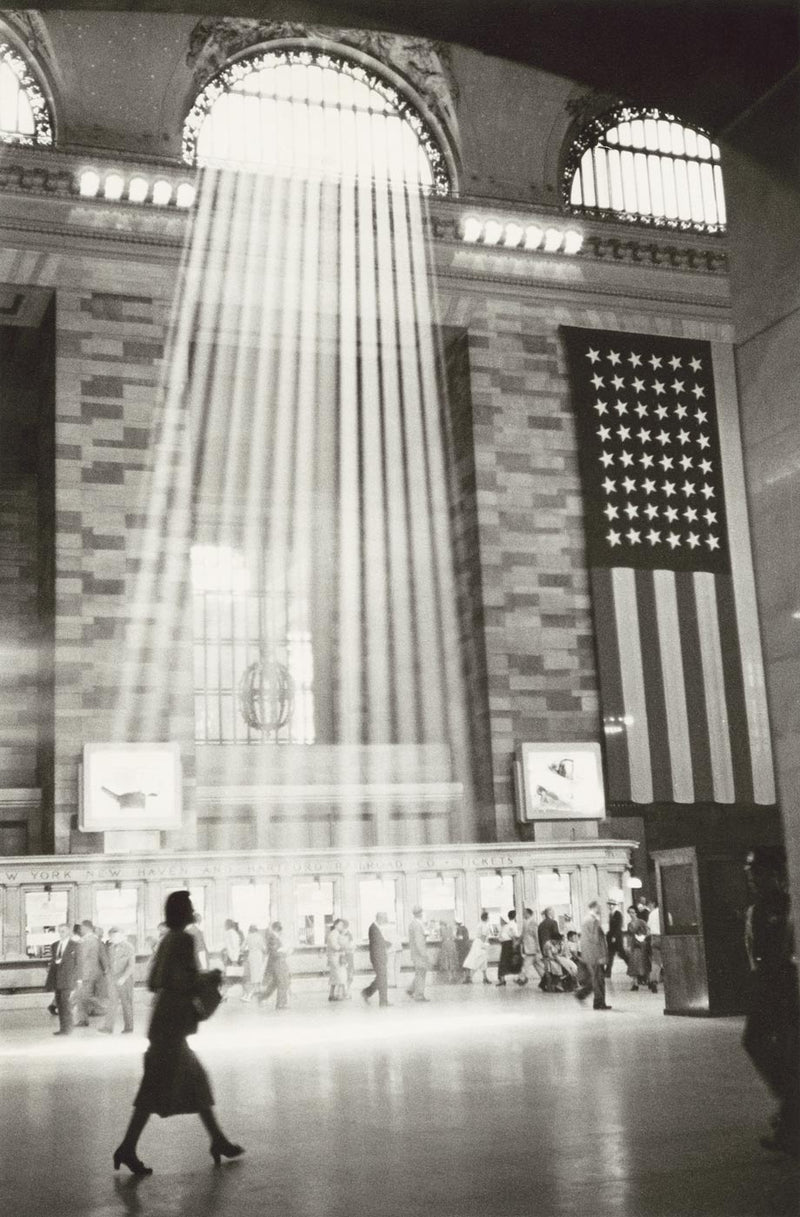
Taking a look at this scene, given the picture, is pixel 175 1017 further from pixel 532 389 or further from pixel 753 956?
pixel 532 389

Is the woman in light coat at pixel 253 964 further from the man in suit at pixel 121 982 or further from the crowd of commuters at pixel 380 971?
the man in suit at pixel 121 982

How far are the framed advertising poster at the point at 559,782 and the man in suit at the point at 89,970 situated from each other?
8.28 metres

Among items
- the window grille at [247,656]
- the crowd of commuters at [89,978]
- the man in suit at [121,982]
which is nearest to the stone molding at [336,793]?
the window grille at [247,656]

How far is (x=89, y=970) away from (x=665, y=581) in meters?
12.2

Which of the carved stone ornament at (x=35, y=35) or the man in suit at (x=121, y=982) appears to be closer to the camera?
the man in suit at (x=121, y=982)

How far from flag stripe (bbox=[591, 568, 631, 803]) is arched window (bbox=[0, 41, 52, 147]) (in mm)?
12122

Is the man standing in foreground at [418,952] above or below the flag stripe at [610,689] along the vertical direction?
below

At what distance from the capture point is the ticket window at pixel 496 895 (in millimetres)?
23203

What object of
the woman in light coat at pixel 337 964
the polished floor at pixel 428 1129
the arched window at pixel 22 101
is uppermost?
the arched window at pixel 22 101

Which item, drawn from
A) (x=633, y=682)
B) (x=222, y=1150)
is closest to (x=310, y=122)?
(x=633, y=682)

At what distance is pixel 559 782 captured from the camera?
78.0 ft

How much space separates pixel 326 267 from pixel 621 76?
19660 millimetres

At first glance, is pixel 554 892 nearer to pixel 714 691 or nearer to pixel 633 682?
pixel 633 682

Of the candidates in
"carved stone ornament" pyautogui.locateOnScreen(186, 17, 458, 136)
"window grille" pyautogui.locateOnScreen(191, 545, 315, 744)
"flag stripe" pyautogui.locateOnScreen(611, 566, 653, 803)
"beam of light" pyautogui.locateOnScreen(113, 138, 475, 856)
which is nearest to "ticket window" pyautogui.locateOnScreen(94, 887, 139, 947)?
"beam of light" pyautogui.locateOnScreen(113, 138, 475, 856)
